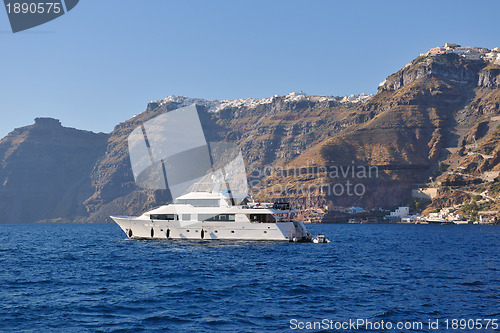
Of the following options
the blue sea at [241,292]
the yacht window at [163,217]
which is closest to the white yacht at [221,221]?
the yacht window at [163,217]

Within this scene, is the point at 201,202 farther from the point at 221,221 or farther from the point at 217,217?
the point at 221,221

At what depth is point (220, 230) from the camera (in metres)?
62.0

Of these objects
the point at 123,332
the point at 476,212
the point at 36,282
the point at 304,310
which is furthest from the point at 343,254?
the point at 476,212

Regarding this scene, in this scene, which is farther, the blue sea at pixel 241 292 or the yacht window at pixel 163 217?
the yacht window at pixel 163 217

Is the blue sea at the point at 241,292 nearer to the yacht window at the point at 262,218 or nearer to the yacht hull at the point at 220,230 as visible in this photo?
the yacht hull at the point at 220,230

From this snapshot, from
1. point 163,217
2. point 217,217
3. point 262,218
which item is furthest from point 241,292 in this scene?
point 163,217

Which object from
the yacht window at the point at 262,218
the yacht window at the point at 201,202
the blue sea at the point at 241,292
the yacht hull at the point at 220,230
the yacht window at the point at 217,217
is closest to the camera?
the blue sea at the point at 241,292

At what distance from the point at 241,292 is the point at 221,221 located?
1160 inches

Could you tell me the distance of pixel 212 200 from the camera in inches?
2472

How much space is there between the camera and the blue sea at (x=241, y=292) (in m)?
25.2

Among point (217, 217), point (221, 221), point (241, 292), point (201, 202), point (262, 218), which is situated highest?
point (201, 202)

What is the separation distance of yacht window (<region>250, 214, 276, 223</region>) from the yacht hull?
36.0 inches

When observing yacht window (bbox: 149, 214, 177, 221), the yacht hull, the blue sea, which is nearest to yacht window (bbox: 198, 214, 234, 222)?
the yacht hull

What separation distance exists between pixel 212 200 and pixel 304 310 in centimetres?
3601
